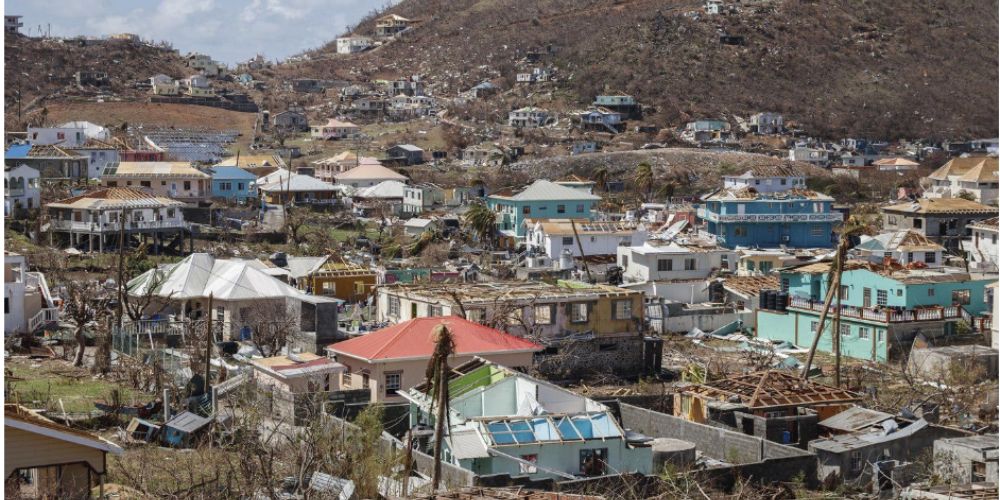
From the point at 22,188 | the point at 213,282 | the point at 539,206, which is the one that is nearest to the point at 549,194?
the point at 539,206

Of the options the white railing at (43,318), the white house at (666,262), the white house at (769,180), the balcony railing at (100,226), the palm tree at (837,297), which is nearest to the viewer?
the palm tree at (837,297)

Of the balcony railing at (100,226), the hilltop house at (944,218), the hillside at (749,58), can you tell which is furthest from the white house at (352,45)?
the balcony railing at (100,226)

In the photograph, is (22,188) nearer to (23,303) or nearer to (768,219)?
(23,303)

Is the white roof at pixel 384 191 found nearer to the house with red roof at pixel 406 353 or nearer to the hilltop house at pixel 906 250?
the hilltop house at pixel 906 250

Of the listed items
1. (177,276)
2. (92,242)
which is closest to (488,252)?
(92,242)

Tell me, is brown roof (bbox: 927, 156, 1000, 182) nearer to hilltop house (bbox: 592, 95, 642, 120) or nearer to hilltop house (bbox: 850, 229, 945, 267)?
hilltop house (bbox: 850, 229, 945, 267)

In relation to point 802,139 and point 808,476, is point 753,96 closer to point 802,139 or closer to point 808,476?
Result: point 802,139
